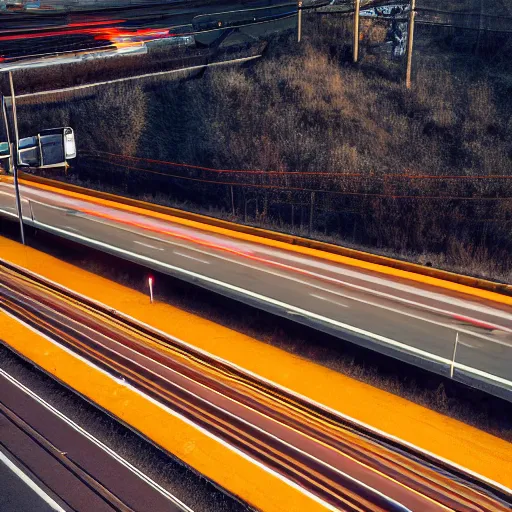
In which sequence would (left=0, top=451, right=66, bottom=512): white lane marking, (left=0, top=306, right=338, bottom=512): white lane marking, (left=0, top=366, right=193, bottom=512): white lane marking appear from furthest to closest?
(left=0, top=306, right=338, bottom=512): white lane marking
(left=0, top=366, right=193, bottom=512): white lane marking
(left=0, top=451, right=66, bottom=512): white lane marking

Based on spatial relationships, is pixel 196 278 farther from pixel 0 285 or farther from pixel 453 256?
pixel 453 256

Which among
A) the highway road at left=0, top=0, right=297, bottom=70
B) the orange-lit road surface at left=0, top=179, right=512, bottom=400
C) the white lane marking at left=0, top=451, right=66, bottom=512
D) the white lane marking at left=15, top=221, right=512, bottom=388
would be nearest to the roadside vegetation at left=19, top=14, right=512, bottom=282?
the highway road at left=0, top=0, right=297, bottom=70

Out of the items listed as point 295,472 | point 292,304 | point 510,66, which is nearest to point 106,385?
point 295,472

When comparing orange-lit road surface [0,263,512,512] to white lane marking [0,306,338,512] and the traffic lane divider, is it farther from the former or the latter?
the traffic lane divider

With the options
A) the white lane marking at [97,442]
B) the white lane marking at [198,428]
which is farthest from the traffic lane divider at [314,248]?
the white lane marking at [97,442]

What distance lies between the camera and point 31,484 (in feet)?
31.1

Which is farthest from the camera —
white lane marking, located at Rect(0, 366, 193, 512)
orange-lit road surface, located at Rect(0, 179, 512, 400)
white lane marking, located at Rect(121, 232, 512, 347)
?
white lane marking, located at Rect(121, 232, 512, 347)

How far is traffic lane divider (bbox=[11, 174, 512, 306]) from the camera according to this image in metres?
17.7

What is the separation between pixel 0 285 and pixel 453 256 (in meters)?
14.8

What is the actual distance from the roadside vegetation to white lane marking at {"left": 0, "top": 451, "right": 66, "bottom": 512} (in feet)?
47.2

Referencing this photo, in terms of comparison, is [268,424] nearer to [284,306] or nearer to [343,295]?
[284,306]

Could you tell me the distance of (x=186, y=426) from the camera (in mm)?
11414

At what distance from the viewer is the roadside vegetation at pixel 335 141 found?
71.7 ft

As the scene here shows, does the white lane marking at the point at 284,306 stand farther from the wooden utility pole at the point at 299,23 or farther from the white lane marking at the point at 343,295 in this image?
the wooden utility pole at the point at 299,23
